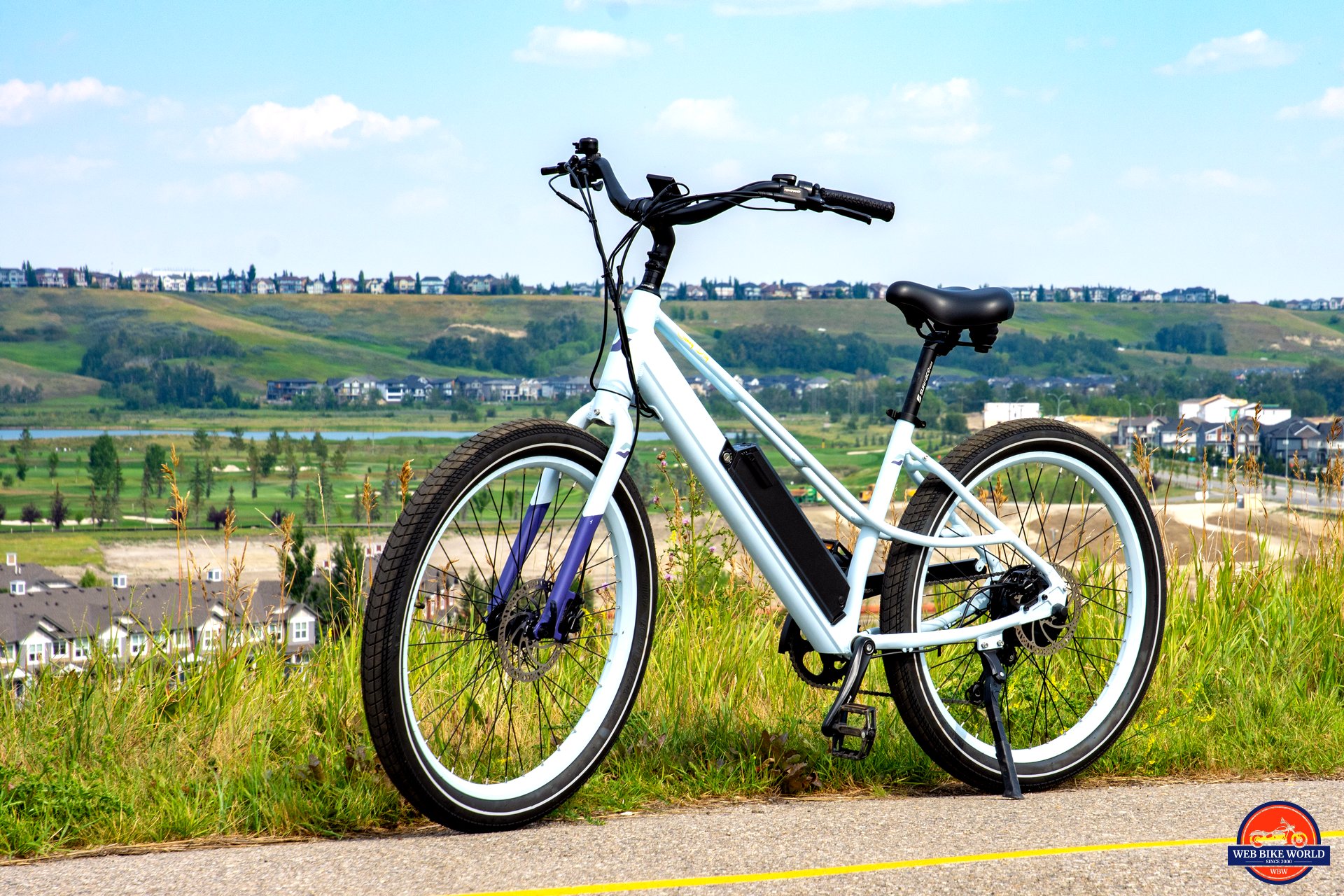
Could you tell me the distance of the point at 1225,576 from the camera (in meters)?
5.16

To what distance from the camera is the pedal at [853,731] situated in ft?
10.1

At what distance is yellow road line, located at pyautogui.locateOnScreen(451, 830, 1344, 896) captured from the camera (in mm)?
2387

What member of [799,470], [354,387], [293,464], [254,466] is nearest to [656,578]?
[799,470]

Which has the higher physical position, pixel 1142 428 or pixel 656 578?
pixel 1142 428

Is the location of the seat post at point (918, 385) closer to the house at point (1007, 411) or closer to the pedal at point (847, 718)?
the house at point (1007, 411)

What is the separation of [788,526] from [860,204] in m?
0.90

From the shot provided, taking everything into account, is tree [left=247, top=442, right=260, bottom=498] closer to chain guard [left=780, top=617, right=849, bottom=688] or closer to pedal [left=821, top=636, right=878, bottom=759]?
chain guard [left=780, top=617, right=849, bottom=688]

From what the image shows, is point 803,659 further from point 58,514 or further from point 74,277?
point 74,277

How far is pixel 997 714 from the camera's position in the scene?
338cm

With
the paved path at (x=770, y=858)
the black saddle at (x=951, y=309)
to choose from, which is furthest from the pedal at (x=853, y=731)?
the black saddle at (x=951, y=309)

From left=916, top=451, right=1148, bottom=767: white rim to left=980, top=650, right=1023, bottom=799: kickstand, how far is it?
0.05 metres

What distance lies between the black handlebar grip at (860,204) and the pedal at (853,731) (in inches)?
52.6

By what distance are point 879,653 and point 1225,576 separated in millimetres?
2659

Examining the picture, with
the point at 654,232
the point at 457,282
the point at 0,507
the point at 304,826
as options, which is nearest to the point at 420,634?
the point at 304,826
